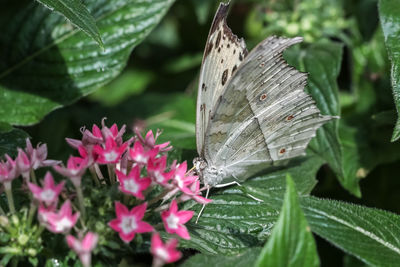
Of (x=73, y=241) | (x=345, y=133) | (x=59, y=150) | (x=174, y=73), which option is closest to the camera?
(x=73, y=241)

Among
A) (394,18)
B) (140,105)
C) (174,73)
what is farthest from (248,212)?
(174,73)

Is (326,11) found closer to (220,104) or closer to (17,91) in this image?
(220,104)

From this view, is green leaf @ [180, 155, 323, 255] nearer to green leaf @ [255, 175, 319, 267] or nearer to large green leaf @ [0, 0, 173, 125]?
green leaf @ [255, 175, 319, 267]

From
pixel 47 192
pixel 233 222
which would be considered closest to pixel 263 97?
pixel 233 222

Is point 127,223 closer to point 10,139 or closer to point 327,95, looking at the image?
point 10,139

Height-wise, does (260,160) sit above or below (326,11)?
below
